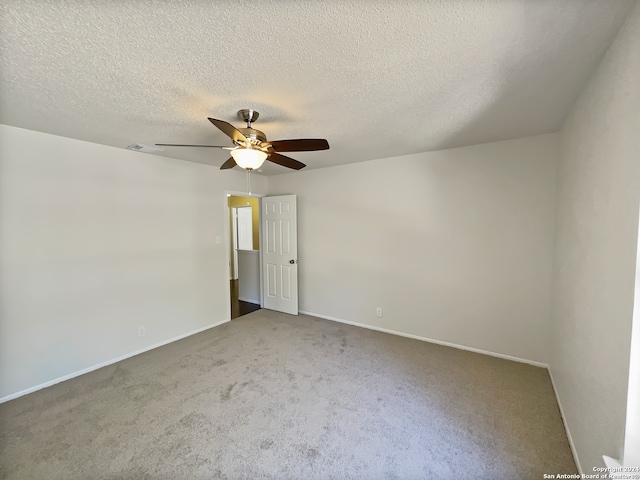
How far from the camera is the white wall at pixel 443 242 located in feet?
9.16

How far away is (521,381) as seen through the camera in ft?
8.31

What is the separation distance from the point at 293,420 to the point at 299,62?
247 cm

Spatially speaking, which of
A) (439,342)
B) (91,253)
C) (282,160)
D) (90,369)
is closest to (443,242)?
(439,342)

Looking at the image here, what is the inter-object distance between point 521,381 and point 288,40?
3.37 meters

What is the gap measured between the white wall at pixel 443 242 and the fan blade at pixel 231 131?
224 centimetres

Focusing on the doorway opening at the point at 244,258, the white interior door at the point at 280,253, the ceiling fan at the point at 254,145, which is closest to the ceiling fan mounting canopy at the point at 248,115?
the ceiling fan at the point at 254,145

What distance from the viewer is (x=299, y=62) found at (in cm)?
149

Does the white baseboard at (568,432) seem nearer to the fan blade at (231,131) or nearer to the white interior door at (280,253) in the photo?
the fan blade at (231,131)

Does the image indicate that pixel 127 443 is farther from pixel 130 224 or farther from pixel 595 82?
pixel 595 82

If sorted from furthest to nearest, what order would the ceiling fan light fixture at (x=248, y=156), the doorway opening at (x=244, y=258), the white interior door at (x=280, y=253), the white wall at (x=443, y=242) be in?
the doorway opening at (x=244, y=258) < the white interior door at (x=280, y=253) < the white wall at (x=443, y=242) < the ceiling fan light fixture at (x=248, y=156)

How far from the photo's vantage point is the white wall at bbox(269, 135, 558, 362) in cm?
279

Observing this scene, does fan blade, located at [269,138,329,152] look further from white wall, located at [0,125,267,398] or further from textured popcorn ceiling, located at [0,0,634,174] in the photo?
white wall, located at [0,125,267,398]

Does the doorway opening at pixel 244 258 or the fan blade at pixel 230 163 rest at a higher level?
the fan blade at pixel 230 163

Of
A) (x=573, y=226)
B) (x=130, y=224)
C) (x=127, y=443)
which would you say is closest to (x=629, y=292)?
(x=573, y=226)
